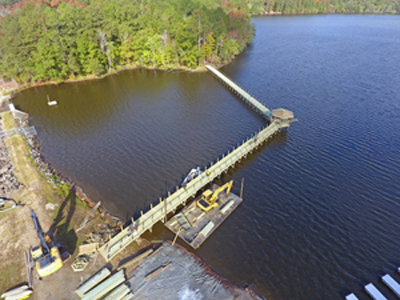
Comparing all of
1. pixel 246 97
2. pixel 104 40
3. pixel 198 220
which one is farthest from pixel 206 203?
pixel 104 40

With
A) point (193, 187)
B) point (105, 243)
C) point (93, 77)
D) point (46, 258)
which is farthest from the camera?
point (93, 77)

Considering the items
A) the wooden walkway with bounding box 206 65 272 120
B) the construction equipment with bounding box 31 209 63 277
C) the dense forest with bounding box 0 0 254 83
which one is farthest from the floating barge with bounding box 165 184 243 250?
the dense forest with bounding box 0 0 254 83

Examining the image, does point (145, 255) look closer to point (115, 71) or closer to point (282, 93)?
point (282, 93)

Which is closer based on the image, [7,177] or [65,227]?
[65,227]

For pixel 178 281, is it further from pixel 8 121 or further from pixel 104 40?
pixel 104 40

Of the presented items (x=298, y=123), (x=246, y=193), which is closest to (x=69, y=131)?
(x=246, y=193)

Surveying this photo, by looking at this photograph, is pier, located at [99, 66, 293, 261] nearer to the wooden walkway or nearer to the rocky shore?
the wooden walkway
